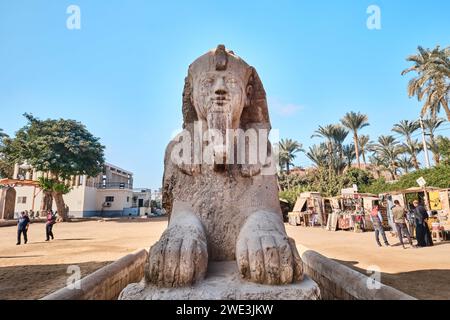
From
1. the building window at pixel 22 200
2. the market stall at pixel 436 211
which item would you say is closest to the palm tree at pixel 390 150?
the market stall at pixel 436 211

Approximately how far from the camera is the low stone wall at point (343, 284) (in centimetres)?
196

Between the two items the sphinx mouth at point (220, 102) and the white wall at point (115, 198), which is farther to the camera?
the white wall at point (115, 198)

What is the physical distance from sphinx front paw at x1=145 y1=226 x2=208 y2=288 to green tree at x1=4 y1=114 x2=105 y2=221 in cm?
2245

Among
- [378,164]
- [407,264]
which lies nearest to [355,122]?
[378,164]

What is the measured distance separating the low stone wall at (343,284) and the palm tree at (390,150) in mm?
33322

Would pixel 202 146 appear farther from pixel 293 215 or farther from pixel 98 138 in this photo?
pixel 98 138

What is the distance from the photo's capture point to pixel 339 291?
2.55 m

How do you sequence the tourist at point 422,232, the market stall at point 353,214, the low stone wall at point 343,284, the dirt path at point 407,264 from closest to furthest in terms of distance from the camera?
the low stone wall at point 343,284
the dirt path at point 407,264
the tourist at point 422,232
the market stall at point 353,214

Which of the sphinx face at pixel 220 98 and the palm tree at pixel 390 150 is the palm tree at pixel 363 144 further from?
the sphinx face at pixel 220 98

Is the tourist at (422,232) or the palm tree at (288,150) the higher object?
the palm tree at (288,150)

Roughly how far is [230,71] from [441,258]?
707 cm

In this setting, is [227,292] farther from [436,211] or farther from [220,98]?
[436,211]

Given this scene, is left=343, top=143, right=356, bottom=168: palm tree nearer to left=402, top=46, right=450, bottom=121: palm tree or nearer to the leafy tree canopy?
left=402, top=46, right=450, bottom=121: palm tree

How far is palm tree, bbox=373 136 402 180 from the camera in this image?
32094mm
